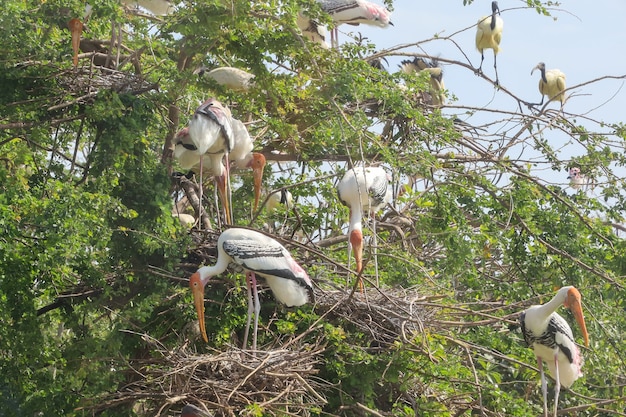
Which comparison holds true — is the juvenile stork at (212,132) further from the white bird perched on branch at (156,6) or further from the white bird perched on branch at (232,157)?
the white bird perched on branch at (156,6)

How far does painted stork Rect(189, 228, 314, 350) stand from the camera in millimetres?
5754

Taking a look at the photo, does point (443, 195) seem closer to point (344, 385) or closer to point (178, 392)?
point (344, 385)

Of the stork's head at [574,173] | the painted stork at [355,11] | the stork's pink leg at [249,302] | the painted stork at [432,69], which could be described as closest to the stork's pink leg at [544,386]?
the stork's head at [574,173]

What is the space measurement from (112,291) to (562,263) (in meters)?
2.84

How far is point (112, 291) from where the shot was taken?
595cm

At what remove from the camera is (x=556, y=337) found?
6258 millimetres

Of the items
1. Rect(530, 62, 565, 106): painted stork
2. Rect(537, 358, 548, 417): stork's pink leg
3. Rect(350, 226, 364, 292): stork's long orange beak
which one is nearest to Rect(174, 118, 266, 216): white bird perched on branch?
Rect(350, 226, 364, 292): stork's long orange beak

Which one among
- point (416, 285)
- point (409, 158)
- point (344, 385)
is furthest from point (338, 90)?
point (344, 385)

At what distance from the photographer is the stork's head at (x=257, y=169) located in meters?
7.08

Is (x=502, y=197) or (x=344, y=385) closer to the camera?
(x=344, y=385)

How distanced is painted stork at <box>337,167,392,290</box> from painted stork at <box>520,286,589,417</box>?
3.84 feet

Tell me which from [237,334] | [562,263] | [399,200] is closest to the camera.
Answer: [237,334]

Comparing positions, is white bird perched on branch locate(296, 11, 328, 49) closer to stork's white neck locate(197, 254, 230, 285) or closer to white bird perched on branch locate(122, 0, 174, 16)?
white bird perched on branch locate(122, 0, 174, 16)

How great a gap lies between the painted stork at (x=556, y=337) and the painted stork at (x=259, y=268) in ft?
4.46
